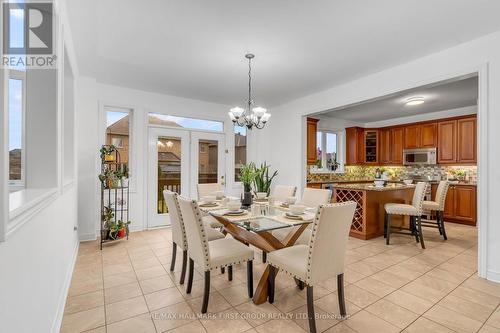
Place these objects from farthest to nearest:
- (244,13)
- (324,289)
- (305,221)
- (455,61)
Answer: (455,61) → (324,289) → (244,13) → (305,221)

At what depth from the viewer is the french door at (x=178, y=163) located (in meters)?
4.71

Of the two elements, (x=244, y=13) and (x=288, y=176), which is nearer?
(x=244, y=13)

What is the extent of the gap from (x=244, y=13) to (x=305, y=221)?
195 cm

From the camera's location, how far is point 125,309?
6.92 ft

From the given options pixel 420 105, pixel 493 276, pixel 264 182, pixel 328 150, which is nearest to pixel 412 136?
pixel 420 105

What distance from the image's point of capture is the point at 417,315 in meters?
Result: 2.03

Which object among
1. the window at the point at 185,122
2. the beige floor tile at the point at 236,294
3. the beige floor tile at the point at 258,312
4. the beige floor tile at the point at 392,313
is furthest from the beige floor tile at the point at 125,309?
the window at the point at 185,122

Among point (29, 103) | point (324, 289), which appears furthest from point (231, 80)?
point (324, 289)

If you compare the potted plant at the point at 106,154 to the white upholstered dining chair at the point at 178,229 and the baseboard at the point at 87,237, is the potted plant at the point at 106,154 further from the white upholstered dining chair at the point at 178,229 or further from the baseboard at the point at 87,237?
the white upholstered dining chair at the point at 178,229

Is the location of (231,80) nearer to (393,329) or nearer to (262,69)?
(262,69)

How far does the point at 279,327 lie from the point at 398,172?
6.36 meters

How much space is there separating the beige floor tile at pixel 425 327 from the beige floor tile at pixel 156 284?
2091mm

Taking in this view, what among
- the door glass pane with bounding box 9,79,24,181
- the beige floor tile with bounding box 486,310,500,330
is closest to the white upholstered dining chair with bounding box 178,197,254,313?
the door glass pane with bounding box 9,79,24,181

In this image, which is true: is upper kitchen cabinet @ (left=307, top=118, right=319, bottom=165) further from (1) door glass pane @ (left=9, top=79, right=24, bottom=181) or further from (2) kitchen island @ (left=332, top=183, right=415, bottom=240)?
(1) door glass pane @ (left=9, top=79, right=24, bottom=181)
